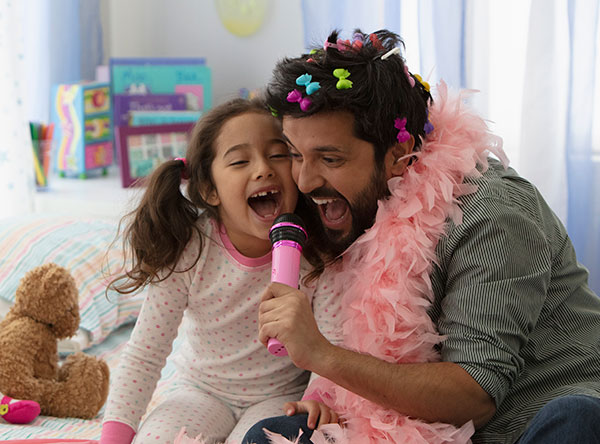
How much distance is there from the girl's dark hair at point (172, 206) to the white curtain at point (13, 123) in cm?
123

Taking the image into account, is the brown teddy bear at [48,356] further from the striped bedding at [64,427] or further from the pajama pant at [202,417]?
the pajama pant at [202,417]

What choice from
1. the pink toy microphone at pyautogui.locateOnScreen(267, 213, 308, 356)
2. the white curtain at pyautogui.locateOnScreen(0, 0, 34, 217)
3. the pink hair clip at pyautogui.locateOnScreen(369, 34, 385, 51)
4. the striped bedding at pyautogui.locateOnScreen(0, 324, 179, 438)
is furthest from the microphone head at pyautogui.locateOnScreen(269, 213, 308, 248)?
the white curtain at pyautogui.locateOnScreen(0, 0, 34, 217)

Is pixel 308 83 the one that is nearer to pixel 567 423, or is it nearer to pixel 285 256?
pixel 285 256

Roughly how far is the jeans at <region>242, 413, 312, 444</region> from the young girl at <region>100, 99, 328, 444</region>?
0.14m

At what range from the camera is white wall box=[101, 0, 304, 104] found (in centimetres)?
268

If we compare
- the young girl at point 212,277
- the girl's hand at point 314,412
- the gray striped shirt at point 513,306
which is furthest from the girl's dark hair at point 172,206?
the gray striped shirt at point 513,306

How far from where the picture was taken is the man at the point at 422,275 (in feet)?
3.25

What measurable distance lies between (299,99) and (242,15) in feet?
5.76

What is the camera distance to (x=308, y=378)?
139 centimetres

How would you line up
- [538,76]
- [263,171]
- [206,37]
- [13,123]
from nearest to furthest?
[263,171]
[538,76]
[13,123]
[206,37]

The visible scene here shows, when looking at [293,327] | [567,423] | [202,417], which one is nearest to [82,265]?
[202,417]

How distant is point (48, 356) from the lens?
1.55m

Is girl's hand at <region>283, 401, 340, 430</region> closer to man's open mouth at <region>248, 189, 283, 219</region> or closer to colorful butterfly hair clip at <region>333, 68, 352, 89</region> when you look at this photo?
man's open mouth at <region>248, 189, 283, 219</region>

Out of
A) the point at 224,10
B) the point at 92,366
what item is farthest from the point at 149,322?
the point at 224,10
